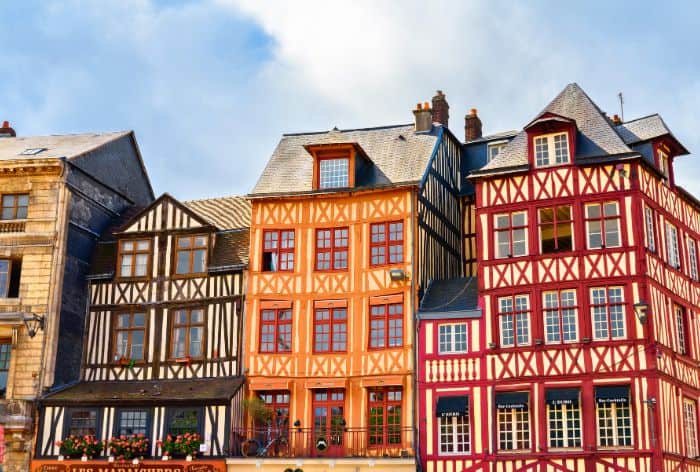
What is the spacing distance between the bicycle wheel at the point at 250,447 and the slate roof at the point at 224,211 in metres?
5.84

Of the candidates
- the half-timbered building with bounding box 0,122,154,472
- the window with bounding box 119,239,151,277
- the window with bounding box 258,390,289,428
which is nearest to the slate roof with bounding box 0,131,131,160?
the half-timbered building with bounding box 0,122,154,472

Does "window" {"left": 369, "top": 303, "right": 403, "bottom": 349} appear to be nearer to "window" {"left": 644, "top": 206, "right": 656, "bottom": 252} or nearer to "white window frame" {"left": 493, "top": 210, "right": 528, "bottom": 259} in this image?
"white window frame" {"left": 493, "top": 210, "right": 528, "bottom": 259}

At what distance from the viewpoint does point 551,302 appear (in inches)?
917

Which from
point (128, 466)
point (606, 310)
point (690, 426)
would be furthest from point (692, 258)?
point (128, 466)

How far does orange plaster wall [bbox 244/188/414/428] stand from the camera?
24.4 metres

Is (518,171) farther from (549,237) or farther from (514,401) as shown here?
(514,401)

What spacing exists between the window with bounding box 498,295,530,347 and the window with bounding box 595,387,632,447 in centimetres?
211

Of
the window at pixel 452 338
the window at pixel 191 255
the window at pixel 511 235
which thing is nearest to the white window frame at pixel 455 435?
the window at pixel 452 338

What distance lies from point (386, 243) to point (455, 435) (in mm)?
4979

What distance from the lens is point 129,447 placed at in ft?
80.7

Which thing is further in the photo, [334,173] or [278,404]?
[334,173]

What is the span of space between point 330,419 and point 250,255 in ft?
15.4

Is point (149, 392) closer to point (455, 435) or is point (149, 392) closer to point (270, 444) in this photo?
point (270, 444)

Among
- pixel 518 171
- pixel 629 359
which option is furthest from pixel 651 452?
pixel 518 171
